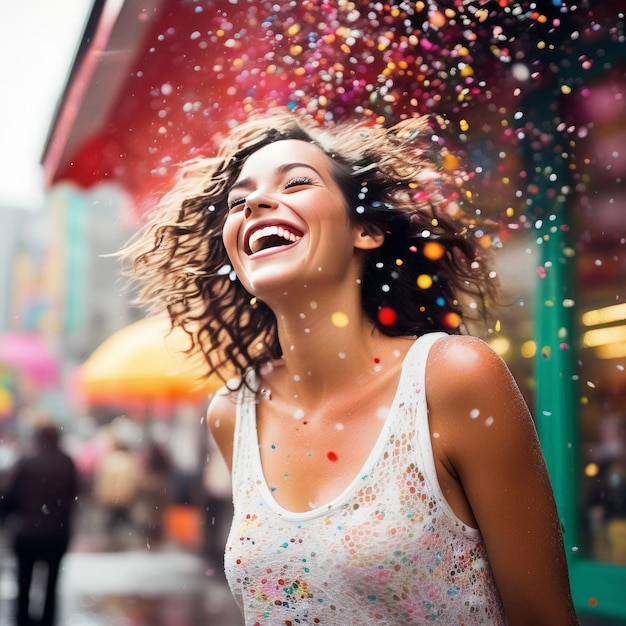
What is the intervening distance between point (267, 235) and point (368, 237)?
0.12 meters

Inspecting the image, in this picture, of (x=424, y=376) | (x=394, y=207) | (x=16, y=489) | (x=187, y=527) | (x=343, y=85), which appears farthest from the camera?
(x=16, y=489)

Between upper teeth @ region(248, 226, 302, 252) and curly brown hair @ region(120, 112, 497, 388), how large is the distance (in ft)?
0.28

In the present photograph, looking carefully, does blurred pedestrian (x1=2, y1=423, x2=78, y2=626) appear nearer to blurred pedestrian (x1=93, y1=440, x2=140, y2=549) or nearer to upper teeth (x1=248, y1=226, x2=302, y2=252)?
blurred pedestrian (x1=93, y1=440, x2=140, y2=549)

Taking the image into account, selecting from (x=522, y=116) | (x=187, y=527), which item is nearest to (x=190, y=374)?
(x=187, y=527)

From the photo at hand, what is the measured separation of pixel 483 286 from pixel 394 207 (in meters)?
0.15

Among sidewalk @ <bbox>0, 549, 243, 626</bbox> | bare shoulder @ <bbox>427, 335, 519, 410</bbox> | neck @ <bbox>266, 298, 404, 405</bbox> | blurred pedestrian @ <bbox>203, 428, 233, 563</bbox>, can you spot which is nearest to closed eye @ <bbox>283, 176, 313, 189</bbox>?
neck @ <bbox>266, 298, 404, 405</bbox>

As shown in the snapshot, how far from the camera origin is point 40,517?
1.20 metres

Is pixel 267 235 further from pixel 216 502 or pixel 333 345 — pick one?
pixel 216 502

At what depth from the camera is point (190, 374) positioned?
1.02 metres

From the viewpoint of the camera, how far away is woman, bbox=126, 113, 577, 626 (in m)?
0.68

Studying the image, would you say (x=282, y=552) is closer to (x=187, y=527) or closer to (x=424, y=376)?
(x=424, y=376)

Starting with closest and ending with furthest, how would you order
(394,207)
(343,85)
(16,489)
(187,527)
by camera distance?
(394,207) → (343,85) → (187,527) → (16,489)

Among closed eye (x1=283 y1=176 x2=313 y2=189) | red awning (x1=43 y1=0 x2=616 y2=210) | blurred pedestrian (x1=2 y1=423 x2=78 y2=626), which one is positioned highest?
red awning (x1=43 y1=0 x2=616 y2=210)

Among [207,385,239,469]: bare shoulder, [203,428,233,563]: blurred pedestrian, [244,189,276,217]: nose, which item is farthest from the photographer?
[203,428,233,563]: blurred pedestrian
